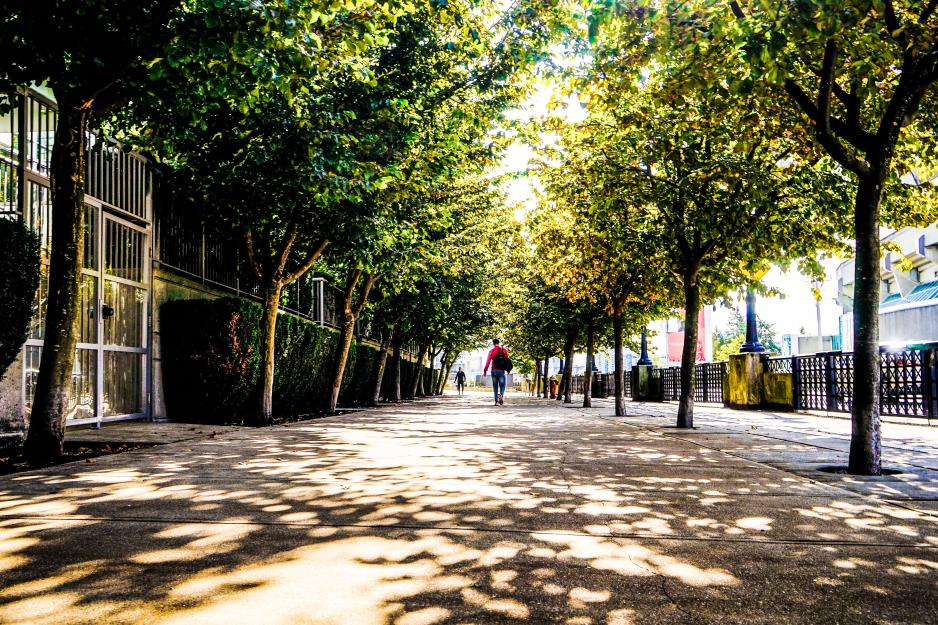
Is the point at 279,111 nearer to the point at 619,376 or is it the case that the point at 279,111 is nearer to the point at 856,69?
the point at 856,69

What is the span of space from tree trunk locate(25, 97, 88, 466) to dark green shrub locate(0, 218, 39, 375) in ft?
1.01

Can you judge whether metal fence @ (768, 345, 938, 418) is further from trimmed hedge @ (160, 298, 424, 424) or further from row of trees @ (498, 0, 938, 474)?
trimmed hedge @ (160, 298, 424, 424)

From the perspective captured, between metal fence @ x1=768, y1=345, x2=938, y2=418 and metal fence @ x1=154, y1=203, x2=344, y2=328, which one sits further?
metal fence @ x1=768, y1=345, x2=938, y2=418

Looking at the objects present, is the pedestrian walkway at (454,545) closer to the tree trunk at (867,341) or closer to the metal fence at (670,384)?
the tree trunk at (867,341)

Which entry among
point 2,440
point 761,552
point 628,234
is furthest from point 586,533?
point 628,234

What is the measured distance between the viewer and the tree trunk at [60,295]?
695cm

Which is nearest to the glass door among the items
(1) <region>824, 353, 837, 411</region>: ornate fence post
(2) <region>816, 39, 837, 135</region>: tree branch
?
(2) <region>816, 39, 837, 135</region>: tree branch

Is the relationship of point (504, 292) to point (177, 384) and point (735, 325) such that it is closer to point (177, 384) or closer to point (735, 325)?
point (177, 384)

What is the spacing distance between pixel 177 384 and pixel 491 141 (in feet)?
26.2

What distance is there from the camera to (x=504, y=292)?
106 feet

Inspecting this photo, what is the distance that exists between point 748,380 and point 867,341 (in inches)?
602

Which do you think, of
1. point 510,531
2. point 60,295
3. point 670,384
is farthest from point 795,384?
point 60,295

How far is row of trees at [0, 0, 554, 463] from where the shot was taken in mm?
6465

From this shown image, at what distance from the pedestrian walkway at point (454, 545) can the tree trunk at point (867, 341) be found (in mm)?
488
